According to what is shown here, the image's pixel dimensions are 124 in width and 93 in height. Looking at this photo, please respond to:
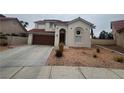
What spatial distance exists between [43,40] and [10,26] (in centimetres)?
779

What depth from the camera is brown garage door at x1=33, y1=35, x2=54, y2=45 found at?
37031mm

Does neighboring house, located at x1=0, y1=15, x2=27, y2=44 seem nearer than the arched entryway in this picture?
No

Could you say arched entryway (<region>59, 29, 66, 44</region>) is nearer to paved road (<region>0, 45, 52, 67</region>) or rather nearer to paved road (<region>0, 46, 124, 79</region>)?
paved road (<region>0, 45, 52, 67</region>)

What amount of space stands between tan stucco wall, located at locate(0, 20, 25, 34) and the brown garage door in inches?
228

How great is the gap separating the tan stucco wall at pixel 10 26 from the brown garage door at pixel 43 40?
5.80m

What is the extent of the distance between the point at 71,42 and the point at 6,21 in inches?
615

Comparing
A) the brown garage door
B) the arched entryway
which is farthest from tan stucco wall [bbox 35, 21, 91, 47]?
the brown garage door

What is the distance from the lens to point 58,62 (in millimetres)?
14648

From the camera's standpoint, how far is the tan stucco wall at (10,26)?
38281 millimetres

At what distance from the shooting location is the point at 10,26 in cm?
3934

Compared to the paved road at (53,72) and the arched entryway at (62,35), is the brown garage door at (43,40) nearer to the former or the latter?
the arched entryway at (62,35)
